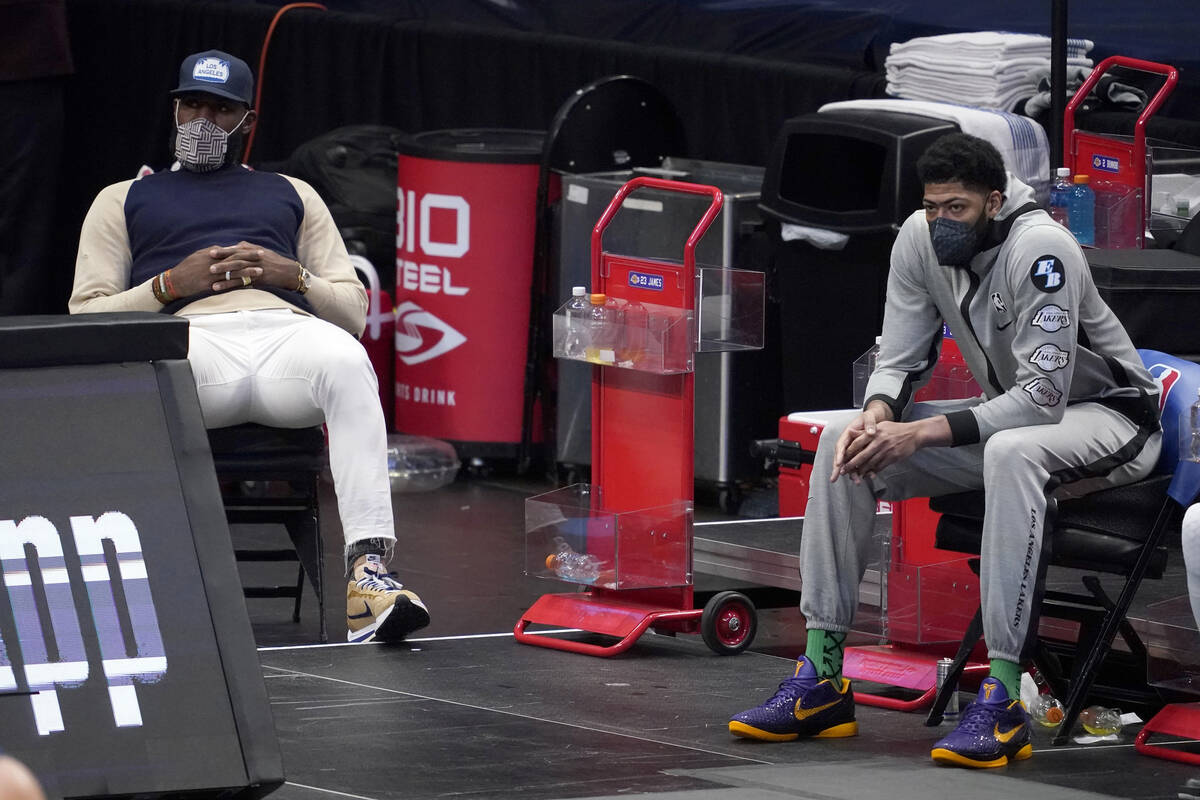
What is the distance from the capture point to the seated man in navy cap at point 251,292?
5.16m

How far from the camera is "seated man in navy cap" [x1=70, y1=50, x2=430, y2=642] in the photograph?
16.9ft

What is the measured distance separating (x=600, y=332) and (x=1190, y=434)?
1549 millimetres

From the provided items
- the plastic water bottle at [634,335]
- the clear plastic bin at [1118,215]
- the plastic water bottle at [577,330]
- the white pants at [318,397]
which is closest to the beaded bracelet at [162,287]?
the white pants at [318,397]

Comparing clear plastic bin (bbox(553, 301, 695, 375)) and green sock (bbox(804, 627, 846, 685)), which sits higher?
clear plastic bin (bbox(553, 301, 695, 375))

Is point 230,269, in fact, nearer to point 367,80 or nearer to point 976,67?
point 976,67

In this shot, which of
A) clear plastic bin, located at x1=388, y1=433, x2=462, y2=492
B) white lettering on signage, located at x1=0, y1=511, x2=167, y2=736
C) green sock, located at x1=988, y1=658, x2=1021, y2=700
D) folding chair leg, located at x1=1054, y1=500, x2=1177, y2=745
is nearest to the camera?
white lettering on signage, located at x1=0, y1=511, x2=167, y2=736

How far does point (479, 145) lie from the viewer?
7789mm

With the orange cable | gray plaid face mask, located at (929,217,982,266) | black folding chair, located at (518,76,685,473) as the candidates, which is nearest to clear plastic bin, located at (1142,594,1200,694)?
gray plaid face mask, located at (929,217,982,266)

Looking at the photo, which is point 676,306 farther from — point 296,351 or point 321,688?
point 321,688

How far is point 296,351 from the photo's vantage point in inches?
206

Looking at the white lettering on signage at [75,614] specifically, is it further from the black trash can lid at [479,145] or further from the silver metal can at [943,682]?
the black trash can lid at [479,145]

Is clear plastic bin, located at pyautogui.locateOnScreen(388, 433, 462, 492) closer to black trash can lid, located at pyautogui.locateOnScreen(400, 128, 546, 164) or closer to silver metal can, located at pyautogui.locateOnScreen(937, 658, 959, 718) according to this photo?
black trash can lid, located at pyautogui.locateOnScreen(400, 128, 546, 164)

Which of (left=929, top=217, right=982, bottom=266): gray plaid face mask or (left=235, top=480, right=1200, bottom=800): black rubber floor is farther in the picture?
(left=929, top=217, right=982, bottom=266): gray plaid face mask

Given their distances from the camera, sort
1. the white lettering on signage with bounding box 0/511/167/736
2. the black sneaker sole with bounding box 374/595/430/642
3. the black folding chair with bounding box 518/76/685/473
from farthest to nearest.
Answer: the black folding chair with bounding box 518/76/685/473 < the black sneaker sole with bounding box 374/595/430/642 < the white lettering on signage with bounding box 0/511/167/736
